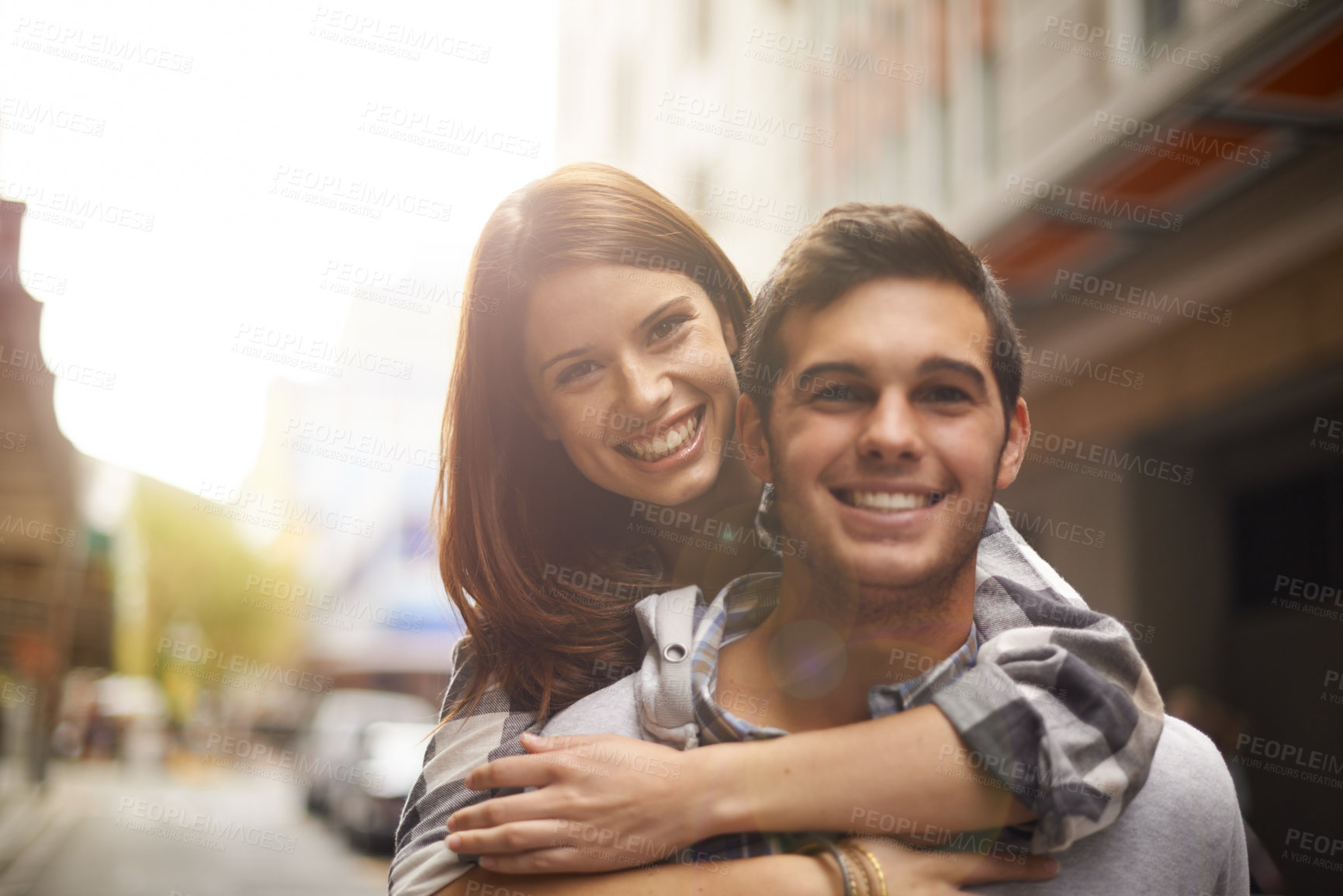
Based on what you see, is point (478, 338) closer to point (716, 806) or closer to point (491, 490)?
point (491, 490)

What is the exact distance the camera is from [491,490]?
189 centimetres

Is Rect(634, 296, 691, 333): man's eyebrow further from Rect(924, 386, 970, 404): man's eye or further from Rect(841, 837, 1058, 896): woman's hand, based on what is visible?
Result: Rect(841, 837, 1058, 896): woman's hand

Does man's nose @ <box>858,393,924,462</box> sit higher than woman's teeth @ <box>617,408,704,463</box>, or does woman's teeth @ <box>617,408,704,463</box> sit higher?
man's nose @ <box>858,393,924,462</box>

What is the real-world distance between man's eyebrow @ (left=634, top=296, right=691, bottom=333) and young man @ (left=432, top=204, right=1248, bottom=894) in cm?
20

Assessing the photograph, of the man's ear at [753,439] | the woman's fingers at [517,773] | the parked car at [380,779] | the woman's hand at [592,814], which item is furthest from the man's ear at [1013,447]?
the parked car at [380,779]

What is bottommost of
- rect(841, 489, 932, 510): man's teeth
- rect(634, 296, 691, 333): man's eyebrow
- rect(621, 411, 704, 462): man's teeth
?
rect(841, 489, 932, 510): man's teeth

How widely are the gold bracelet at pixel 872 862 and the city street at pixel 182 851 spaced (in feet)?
30.6

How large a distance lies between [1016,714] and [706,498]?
0.71 metres

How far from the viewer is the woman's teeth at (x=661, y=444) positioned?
6.02 ft

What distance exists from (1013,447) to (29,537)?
68.8ft

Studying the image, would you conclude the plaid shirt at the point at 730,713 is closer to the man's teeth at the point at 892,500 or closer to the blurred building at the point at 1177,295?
the man's teeth at the point at 892,500

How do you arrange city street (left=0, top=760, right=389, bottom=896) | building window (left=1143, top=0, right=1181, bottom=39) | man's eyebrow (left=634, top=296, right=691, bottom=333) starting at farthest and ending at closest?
city street (left=0, top=760, right=389, bottom=896)
building window (left=1143, top=0, right=1181, bottom=39)
man's eyebrow (left=634, top=296, right=691, bottom=333)

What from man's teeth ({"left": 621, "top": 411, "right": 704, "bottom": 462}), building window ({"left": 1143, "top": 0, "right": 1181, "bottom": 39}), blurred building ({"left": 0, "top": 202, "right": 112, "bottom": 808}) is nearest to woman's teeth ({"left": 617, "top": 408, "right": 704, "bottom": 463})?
man's teeth ({"left": 621, "top": 411, "right": 704, "bottom": 462})

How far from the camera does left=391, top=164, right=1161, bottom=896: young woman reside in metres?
1.46
